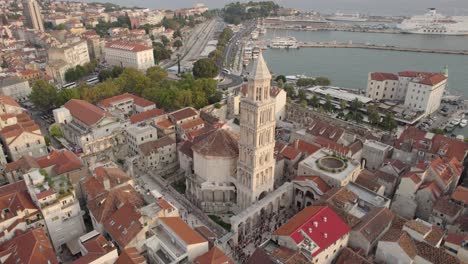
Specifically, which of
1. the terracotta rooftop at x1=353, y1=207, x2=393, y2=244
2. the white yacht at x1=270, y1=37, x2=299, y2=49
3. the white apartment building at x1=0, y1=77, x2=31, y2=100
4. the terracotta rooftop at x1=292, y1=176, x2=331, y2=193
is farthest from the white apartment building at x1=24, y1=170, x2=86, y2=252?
the white yacht at x1=270, y1=37, x2=299, y2=49

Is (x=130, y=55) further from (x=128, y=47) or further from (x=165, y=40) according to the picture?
(x=165, y=40)

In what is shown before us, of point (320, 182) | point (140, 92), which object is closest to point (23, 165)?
point (320, 182)

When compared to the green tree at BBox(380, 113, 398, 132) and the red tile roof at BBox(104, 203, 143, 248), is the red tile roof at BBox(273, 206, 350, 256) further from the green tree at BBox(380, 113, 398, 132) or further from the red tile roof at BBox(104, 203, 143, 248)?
the green tree at BBox(380, 113, 398, 132)

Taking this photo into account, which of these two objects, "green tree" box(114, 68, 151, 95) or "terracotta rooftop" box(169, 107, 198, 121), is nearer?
"terracotta rooftop" box(169, 107, 198, 121)

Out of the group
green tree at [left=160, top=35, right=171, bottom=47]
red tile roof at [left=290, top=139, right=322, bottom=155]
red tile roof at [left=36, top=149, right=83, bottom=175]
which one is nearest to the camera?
red tile roof at [left=36, top=149, right=83, bottom=175]

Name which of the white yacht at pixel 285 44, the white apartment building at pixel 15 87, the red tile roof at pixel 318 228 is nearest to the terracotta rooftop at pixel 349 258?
the red tile roof at pixel 318 228

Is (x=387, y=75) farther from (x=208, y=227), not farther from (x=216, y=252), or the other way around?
(x=216, y=252)
